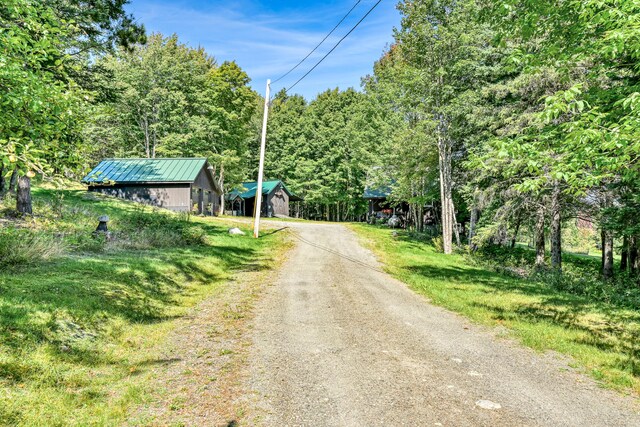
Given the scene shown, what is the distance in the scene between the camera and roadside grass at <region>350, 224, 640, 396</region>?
601 centimetres

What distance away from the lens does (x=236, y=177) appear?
44812 millimetres

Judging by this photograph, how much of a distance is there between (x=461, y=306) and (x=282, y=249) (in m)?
11.7

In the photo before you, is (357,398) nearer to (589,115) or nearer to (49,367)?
(49,367)

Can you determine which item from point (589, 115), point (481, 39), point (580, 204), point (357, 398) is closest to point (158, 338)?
point (357, 398)

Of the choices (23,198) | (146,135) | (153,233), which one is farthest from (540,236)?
(146,135)

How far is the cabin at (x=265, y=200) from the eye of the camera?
51366mm

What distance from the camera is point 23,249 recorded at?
8695mm

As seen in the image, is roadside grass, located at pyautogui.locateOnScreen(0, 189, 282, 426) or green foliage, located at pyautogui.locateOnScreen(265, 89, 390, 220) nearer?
roadside grass, located at pyautogui.locateOnScreen(0, 189, 282, 426)

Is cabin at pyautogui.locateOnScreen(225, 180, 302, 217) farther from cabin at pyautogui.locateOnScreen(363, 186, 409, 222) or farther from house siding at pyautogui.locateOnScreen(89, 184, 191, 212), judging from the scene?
house siding at pyautogui.locateOnScreen(89, 184, 191, 212)

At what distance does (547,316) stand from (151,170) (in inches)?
1332

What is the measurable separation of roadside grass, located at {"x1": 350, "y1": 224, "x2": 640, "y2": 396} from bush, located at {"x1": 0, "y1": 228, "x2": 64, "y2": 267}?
33.6ft

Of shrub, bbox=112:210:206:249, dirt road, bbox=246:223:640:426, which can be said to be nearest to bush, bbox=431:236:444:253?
shrub, bbox=112:210:206:249

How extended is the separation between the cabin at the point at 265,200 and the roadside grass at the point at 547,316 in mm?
36404

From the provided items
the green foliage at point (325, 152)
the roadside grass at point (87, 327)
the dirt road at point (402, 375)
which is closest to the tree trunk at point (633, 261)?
the dirt road at point (402, 375)
